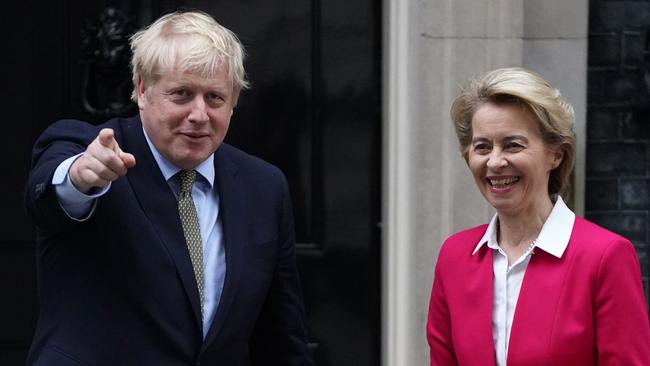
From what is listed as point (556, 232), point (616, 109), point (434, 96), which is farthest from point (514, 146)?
point (616, 109)

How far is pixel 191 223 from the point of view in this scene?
3.01m

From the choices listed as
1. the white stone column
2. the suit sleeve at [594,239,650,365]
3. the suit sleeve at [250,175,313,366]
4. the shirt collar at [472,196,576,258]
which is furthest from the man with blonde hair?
the white stone column

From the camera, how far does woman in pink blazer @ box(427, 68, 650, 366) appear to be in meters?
2.86

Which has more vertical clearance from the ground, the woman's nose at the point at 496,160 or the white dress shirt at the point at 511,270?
the woman's nose at the point at 496,160

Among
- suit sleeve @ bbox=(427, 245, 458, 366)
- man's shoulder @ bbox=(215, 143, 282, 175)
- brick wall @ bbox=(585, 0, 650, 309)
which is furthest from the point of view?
brick wall @ bbox=(585, 0, 650, 309)

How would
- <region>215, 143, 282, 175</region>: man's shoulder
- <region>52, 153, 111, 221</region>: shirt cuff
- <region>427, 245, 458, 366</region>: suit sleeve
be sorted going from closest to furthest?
<region>52, 153, 111, 221</region>: shirt cuff → <region>427, 245, 458, 366</region>: suit sleeve → <region>215, 143, 282, 175</region>: man's shoulder

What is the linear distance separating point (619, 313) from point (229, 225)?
0.90 meters

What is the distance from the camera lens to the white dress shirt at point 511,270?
296cm

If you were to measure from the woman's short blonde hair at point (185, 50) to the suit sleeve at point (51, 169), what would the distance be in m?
0.19

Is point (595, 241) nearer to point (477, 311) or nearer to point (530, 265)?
point (530, 265)

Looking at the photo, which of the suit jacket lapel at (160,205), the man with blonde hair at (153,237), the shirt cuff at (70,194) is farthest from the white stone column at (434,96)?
the shirt cuff at (70,194)

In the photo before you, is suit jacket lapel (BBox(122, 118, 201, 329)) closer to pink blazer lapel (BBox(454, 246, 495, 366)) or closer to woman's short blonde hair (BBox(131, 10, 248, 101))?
woman's short blonde hair (BBox(131, 10, 248, 101))

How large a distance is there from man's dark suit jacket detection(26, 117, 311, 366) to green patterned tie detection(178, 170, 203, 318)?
3 centimetres

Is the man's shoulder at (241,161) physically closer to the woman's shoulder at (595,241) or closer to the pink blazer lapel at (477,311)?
the pink blazer lapel at (477,311)
